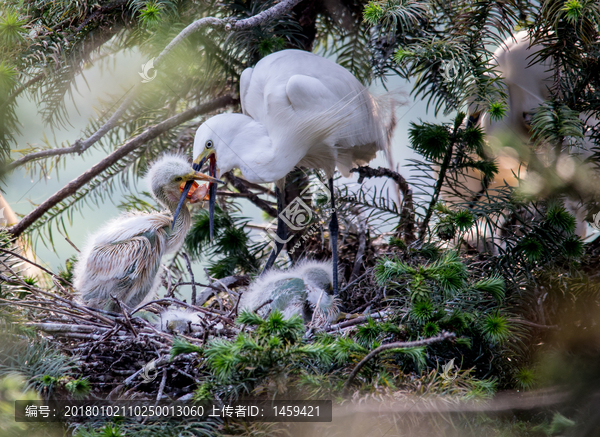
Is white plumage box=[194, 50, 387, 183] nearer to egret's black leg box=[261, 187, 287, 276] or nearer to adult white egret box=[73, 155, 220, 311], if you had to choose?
adult white egret box=[73, 155, 220, 311]

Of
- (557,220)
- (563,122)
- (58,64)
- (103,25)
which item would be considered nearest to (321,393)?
(557,220)

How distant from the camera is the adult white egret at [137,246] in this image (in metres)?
1.14

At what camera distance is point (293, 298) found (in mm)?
1102

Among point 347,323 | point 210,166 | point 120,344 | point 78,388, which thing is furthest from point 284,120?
point 78,388

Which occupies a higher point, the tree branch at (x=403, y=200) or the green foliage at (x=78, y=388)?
the tree branch at (x=403, y=200)

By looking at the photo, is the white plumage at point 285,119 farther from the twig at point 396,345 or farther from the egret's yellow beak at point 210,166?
the twig at point 396,345

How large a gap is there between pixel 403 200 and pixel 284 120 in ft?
1.24

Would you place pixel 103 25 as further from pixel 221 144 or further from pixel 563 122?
pixel 563 122

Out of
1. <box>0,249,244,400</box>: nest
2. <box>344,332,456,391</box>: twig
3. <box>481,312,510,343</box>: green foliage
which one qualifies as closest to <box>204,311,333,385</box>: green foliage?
<box>344,332,456,391</box>: twig

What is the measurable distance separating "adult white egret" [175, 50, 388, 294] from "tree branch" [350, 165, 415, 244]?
0.10 metres

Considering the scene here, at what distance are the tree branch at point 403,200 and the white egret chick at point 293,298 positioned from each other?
0.86ft

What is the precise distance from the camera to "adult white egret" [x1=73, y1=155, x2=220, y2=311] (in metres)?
1.14

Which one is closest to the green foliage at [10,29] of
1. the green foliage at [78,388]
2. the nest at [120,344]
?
the nest at [120,344]

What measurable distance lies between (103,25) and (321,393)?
100cm
